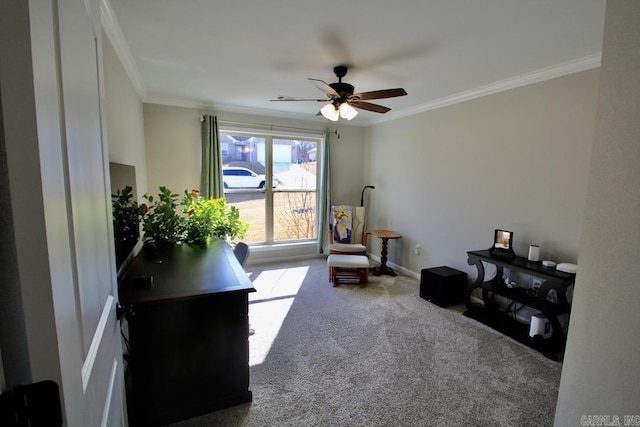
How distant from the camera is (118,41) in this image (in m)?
2.21

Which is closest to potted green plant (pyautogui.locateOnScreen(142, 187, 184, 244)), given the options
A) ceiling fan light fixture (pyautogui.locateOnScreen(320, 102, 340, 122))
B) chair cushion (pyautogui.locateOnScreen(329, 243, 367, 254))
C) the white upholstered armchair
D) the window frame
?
ceiling fan light fixture (pyautogui.locateOnScreen(320, 102, 340, 122))

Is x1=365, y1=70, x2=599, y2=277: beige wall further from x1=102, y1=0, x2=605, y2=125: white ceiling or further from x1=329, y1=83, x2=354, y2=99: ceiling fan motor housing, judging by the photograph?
x1=329, y1=83, x2=354, y2=99: ceiling fan motor housing

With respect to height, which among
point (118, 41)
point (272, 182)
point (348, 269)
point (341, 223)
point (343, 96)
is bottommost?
point (348, 269)

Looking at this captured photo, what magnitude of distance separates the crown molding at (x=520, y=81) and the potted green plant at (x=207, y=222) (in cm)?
294

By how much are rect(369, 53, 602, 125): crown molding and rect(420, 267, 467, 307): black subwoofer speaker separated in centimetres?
209

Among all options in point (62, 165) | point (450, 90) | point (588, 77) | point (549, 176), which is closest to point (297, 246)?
point (450, 90)

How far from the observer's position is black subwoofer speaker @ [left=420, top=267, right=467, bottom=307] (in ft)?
10.8

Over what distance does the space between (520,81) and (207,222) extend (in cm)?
345

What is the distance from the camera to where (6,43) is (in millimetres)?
394

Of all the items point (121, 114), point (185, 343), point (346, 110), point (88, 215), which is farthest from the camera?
point (346, 110)

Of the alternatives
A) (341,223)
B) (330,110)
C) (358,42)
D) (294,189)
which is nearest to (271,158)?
(294,189)

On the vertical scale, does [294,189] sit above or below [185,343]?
above

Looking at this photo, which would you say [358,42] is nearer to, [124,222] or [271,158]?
[124,222]

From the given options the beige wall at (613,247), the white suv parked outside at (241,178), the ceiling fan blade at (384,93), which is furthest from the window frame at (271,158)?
the beige wall at (613,247)
